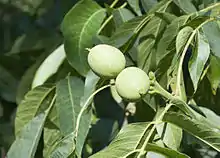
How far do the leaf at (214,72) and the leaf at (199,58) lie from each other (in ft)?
0.22

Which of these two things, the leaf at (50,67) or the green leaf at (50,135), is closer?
the green leaf at (50,135)

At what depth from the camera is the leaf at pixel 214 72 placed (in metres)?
0.93

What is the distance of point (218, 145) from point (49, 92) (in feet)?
1.48

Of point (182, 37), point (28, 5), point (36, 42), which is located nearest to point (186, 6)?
point (182, 37)

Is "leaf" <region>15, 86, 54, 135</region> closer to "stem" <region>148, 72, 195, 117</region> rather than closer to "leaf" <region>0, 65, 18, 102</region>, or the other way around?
"stem" <region>148, 72, 195, 117</region>

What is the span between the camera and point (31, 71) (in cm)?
141

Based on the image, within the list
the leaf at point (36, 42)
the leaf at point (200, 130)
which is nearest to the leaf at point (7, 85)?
the leaf at point (36, 42)

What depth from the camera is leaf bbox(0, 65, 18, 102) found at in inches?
68.1

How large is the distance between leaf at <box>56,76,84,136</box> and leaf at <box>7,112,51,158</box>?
5 centimetres

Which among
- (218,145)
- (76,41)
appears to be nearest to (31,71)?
(76,41)

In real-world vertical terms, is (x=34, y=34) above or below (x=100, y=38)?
below

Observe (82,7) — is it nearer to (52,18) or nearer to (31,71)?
(31,71)

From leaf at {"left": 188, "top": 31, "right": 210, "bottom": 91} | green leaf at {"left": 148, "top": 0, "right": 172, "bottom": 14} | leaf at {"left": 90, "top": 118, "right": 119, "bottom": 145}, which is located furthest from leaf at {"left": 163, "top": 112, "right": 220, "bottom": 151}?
leaf at {"left": 90, "top": 118, "right": 119, "bottom": 145}

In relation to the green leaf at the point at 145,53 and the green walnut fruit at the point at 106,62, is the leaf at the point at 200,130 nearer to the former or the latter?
the green walnut fruit at the point at 106,62
